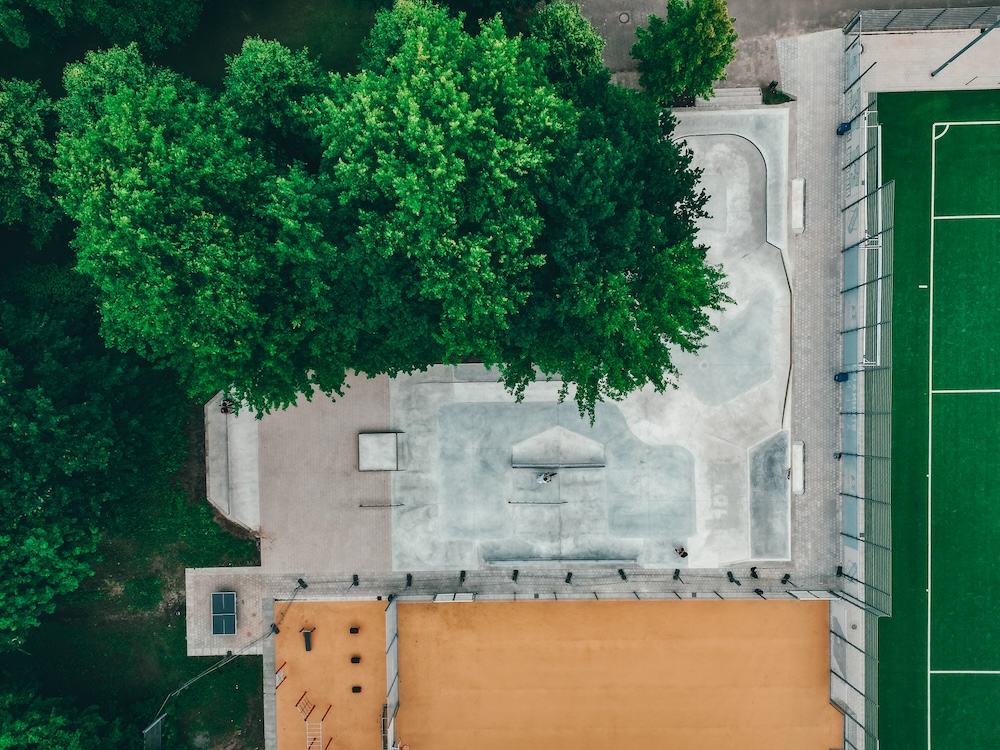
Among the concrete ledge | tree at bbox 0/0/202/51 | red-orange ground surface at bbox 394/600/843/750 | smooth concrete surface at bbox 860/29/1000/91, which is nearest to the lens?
tree at bbox 0/0/202/51

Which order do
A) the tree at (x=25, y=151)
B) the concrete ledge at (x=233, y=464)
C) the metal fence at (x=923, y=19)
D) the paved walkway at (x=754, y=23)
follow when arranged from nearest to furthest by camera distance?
1. the tree at (x=25, y=151)
2. the metal fence at (x=923, y=19)
3. the paved walkway at (x=754, y=23)
4. the concrete ledge at (x=233, y=464)

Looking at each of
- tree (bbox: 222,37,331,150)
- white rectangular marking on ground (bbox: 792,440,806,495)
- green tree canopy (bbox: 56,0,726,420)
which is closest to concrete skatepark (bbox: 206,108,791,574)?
white rectangular marking on ground (bbox: 792,440,806,495)

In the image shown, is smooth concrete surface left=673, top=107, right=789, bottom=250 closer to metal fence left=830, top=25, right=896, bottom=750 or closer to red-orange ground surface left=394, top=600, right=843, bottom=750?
metal fence left=830, top=25, right=896, bottom=750

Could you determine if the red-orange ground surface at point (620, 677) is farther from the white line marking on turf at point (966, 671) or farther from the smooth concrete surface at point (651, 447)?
the white line marking on turf at point (966, 671)

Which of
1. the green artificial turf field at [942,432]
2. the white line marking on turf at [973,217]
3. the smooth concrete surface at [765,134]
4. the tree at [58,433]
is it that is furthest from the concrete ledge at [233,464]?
the white line marking on turf at [973,217]

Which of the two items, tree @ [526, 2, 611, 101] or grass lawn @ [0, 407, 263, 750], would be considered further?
grass lawn @ [0, 407, 263, 750]
